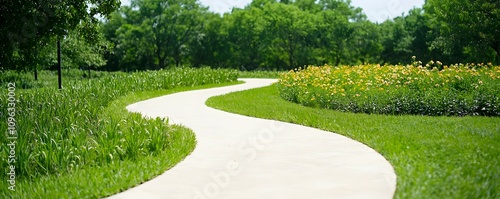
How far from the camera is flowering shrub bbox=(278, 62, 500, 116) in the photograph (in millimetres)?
11641

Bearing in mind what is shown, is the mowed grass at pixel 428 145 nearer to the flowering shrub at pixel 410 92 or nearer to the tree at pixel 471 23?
the flowering shrub at pixel 410 92

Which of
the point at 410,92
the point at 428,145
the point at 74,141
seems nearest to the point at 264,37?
the point at 410,92

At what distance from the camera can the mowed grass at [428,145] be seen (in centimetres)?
516

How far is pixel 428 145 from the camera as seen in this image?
7.25 metres

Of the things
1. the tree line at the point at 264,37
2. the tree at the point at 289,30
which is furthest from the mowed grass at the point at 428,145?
the tree line at the point at 264,37

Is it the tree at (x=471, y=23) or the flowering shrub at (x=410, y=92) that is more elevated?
the tree at (x=471, y=23)

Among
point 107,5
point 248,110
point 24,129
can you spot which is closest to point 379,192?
point 24,129

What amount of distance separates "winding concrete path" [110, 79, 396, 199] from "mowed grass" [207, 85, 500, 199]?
0.26 meters

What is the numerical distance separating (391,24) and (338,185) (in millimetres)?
57116

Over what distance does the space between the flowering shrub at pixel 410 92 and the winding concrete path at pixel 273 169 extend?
360cm

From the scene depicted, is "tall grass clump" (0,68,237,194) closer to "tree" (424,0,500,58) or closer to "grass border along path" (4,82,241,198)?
"grass border along path" (4,82,241,198)

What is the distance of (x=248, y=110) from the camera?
12398 mm

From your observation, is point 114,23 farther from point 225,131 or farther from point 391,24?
point 225,131

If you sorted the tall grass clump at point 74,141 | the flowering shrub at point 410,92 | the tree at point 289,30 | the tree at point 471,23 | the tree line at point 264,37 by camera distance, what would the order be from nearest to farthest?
the tall grass clump at point 74,141 < the flowering shrub at point 410,92 < the tree at point 471,23 < the tree at point 289,30 < the tree line at point 264,37
